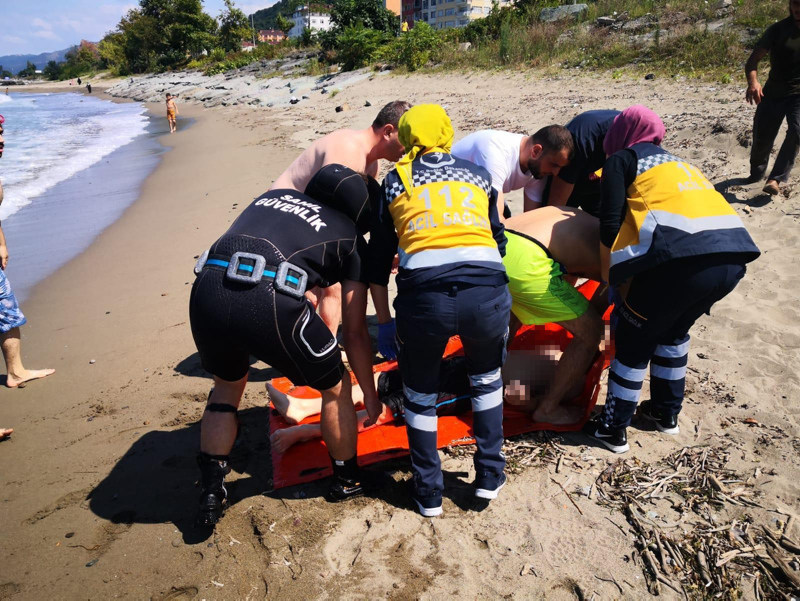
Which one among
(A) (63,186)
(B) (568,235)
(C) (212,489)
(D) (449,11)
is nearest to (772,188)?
(B) (568,235)

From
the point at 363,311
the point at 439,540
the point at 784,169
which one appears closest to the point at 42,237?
the point at 363,311

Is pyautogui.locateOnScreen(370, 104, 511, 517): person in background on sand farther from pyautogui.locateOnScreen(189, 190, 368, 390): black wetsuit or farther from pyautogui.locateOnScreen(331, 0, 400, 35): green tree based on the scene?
pyautogui.locateOnScreen(331, 0, 400, 35): green tree

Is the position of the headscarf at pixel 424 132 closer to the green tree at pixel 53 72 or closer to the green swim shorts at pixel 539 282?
the green swim shorts at pixel 539 282

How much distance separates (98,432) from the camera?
3465mm

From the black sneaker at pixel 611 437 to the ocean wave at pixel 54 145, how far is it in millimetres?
9158

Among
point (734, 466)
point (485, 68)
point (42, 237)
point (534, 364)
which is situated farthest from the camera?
point (485, 68)

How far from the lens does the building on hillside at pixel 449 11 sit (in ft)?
199

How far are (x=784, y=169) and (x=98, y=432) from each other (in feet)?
21.1

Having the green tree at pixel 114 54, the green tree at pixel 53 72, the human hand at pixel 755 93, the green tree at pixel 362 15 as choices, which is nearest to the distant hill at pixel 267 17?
the green tree at pixel 53 72

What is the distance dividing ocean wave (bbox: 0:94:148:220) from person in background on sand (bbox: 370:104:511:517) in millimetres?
8572

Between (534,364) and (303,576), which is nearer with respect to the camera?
(303,576)

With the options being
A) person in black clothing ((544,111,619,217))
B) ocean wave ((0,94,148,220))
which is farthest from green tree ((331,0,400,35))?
person in black clothing ((544,111,619,217))

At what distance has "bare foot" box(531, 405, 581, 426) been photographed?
3.21 metres

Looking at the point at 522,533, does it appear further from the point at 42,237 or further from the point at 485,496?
the point at 42,237
